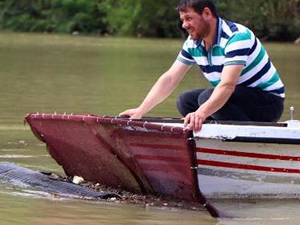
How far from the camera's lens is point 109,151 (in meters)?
7.04

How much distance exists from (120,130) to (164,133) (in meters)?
0.36

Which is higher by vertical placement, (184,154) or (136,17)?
(184,154)

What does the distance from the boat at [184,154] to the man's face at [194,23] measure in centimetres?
66

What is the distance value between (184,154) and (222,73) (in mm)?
722

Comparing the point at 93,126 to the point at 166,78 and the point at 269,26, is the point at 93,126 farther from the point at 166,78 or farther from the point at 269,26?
the point at 269,26

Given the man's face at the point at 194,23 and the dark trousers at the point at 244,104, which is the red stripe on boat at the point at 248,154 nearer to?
the dark trousers at the point at 244,104

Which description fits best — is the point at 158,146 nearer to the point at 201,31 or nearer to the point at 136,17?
the point at 201,31

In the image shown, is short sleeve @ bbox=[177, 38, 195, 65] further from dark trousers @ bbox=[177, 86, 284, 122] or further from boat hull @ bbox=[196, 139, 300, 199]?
boat hull @ bbox=[196, 139, 300, 199]

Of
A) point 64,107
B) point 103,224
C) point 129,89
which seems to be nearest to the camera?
point 103,224

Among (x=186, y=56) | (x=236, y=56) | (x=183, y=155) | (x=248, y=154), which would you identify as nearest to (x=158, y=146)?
(x=183, y=155)

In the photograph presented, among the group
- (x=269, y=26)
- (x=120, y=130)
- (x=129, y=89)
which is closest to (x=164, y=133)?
(x=120, y=130)

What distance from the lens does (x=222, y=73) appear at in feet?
22.8

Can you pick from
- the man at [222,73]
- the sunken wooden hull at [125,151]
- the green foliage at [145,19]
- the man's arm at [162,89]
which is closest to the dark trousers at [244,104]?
the man at [222,73]

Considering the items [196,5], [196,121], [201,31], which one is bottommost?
[196,121]
